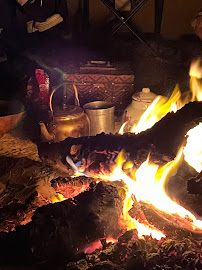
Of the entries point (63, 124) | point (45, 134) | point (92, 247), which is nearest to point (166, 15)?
point (63, 124)

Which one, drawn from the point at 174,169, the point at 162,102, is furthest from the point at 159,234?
the point at 162,102

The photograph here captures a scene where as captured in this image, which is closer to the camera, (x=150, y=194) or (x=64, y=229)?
(x=64, y=229)

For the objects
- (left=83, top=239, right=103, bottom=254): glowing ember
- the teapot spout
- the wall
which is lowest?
(left=83, top=239, right=103, bottom=254): glowing ember

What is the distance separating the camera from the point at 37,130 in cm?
614

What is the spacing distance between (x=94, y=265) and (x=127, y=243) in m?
0.36

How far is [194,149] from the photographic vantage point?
361 centimetres

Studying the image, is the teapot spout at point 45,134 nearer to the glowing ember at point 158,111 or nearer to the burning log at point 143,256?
the glowing ember at point 158,111

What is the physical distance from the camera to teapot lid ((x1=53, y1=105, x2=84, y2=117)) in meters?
4.81

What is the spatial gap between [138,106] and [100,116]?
0.72 metres

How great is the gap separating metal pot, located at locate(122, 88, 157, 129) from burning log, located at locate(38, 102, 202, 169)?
1.32m

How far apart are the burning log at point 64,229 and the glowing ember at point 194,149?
0.86m

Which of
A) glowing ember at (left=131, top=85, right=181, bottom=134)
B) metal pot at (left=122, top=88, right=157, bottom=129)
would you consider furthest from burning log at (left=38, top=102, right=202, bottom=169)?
metal pot at (left=122, top=88, right=157, bottom=129)

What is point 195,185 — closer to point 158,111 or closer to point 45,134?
point 158,111

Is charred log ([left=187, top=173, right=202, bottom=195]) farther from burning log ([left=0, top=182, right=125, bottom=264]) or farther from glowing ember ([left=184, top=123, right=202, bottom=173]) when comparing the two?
burning log ([left=0, top=182, right=125, bottom=264])
